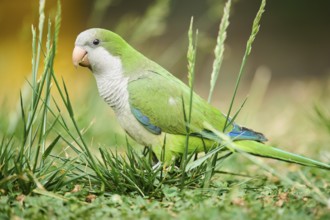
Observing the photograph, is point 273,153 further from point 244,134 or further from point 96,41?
point 96,41

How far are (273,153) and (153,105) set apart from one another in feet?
1.98

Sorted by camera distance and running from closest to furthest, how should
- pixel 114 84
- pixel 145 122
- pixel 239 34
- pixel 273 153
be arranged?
pixel 273 153 < pixel 145 122 < pixel 114 84 < pixel 239 34

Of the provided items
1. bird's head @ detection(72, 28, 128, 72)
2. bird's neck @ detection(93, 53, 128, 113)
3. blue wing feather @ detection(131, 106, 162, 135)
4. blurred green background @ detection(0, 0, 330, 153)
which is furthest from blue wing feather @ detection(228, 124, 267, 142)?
blurred green background @ detection(0, 0, 330, 153)

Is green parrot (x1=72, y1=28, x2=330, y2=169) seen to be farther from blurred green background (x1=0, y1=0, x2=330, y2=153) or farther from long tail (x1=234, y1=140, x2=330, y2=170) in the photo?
blurred green background (x1=0, y1=0, x2=330, y2=153)

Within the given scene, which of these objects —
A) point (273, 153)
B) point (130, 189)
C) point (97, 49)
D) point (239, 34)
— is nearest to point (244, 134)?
point (273, 153)

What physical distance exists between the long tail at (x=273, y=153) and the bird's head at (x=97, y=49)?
76cm

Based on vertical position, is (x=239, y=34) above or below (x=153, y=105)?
above

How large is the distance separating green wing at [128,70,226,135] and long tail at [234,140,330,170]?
0.49ft

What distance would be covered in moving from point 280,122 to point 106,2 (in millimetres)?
1816

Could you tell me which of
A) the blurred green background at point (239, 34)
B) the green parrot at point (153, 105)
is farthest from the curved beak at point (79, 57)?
the blurred green background at point (239, 34)

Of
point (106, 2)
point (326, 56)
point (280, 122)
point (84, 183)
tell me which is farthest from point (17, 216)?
point (326, 56)

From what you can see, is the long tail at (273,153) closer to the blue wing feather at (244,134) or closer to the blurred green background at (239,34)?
the blue wing feather at (244,134)

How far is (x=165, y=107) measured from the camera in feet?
9.28

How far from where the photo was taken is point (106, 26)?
838 cm
